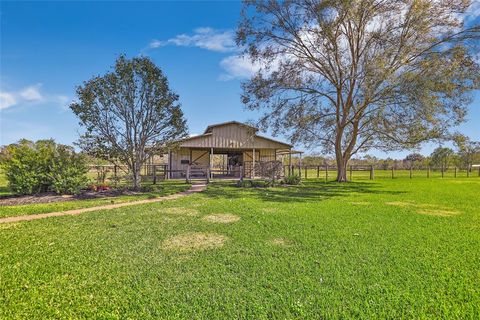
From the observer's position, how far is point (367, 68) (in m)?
13.1

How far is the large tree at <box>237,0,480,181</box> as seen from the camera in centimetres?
1400

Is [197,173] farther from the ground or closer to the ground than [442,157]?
closer to the ground

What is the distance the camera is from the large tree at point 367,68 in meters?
14.0

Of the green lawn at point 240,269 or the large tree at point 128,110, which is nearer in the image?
the green lawn at point 240,269

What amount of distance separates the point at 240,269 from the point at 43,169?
9448 mm

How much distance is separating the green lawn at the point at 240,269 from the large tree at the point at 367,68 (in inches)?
396

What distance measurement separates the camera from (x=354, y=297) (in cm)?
286

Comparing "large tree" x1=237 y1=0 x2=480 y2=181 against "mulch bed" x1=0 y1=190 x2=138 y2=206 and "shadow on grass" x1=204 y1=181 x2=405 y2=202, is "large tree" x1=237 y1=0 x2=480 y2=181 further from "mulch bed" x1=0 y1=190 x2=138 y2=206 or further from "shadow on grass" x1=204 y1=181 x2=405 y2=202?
"mulch bed" x1=0 y1=190 x2=138 y2=206

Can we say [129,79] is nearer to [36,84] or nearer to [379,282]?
[36,84]

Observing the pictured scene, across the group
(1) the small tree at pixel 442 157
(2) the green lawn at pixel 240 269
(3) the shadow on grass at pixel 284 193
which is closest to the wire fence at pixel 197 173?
(3) the shadow on grass at pixel 284 193

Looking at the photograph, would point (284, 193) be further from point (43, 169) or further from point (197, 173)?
point (197, 173)

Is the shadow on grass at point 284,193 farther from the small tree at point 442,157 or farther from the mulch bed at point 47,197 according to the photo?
the small tree at point 442,157

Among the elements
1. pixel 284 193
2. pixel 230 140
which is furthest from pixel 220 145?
pixel 284 193

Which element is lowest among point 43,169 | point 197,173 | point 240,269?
point 240,269
